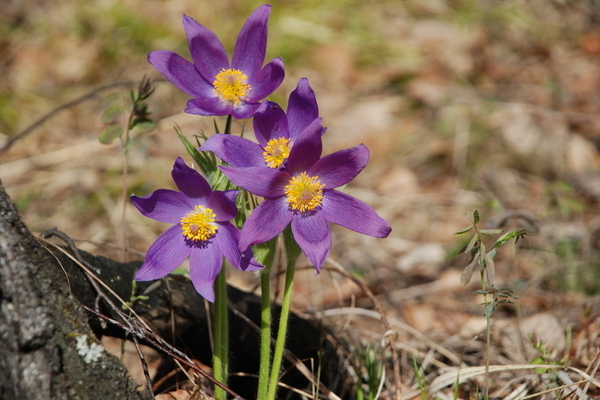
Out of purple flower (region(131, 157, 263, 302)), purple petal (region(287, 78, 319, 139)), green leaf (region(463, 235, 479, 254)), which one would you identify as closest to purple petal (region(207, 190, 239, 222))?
purple flower (region(131, 157, 263, 302))

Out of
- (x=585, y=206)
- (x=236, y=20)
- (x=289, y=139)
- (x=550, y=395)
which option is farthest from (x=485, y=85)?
(x=289, y=139)

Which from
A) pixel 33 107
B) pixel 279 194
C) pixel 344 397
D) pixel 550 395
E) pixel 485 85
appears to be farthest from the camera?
pixel 485 85

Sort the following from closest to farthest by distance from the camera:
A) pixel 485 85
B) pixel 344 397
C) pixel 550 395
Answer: pixel 550 395
pixel 344 397
pixel 485 85

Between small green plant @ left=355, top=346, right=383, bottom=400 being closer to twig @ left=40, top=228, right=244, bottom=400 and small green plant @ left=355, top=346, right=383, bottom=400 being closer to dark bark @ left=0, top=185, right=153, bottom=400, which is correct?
twig @ left=40, top=228, right=244, bottom=400

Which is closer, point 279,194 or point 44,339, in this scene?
point 44,339

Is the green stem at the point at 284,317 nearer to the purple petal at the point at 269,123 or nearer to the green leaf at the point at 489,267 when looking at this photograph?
the purple petal at the point at 269,123

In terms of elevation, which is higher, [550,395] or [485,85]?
[550,395]

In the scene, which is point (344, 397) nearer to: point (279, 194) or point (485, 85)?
point (279, 194)
